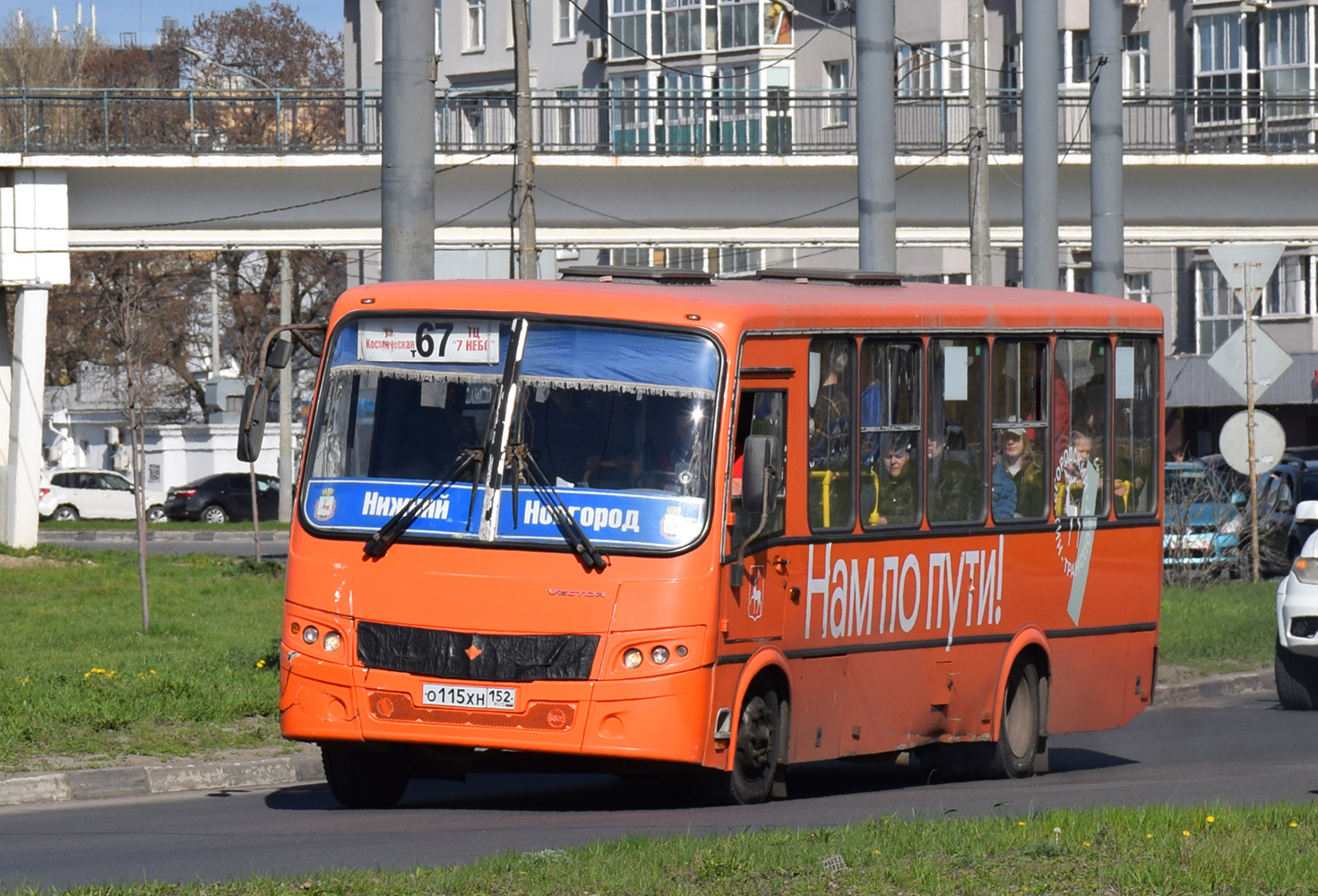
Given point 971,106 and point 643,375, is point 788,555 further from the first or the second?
point 971,106

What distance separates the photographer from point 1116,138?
2275cm

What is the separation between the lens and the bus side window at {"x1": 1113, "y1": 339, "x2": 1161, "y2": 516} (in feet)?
46.6

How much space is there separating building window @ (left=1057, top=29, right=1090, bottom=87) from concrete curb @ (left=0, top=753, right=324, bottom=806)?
51.3 m

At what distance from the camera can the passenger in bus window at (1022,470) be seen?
13.1 metres

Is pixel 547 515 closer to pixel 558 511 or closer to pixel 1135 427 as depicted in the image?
pixel 558 511

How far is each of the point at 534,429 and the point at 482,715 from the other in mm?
1366

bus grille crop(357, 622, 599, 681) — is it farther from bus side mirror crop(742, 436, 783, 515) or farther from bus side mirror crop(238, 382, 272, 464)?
bus side mirror crop(238, 382, 272, 464)

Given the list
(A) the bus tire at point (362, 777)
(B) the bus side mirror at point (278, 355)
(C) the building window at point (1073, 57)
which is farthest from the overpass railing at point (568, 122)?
(A) the bus tire at point (362, 777)

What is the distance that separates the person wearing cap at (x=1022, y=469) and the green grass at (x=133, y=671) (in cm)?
458

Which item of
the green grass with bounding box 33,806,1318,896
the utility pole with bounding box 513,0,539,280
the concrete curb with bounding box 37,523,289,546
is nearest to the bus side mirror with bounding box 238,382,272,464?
the green grass with bounding box 33,806,1318,896

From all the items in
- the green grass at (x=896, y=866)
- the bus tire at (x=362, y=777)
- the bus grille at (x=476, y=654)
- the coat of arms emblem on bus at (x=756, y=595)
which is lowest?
the bus tire at (x=362, y=777)

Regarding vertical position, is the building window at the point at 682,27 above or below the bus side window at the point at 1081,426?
above

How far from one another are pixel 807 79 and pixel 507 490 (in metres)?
55.9

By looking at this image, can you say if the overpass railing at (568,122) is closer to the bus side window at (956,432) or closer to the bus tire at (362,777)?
the bus side window at (956,432)
